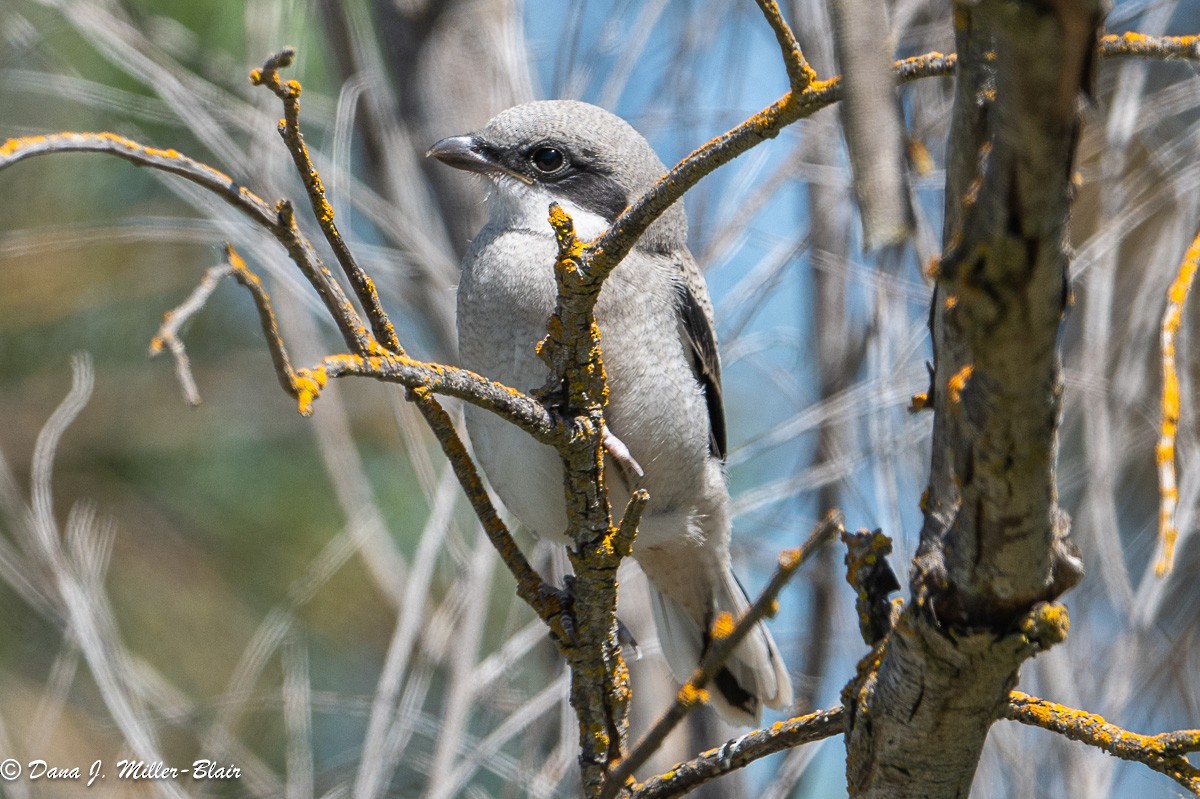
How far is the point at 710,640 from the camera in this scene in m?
3.97

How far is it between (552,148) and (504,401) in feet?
6.33

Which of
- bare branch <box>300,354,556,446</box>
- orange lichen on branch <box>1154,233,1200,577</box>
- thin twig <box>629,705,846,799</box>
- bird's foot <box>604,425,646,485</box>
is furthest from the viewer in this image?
bird's foot <box>604,425,646,485</box>

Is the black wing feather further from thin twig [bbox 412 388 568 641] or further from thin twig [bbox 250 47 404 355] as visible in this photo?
thin twig [bbox 250 47 404 355]

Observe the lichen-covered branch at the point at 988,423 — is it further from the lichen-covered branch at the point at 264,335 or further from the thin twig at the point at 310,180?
the thin twig at the point at 310,180

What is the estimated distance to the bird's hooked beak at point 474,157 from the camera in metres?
3.79

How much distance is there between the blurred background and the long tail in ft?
1.49

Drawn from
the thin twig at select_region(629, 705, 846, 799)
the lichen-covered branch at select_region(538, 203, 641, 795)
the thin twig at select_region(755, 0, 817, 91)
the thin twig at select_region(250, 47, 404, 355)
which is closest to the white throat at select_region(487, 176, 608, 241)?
the lichen-covered branch at select_region(538, 203, 641, 795)

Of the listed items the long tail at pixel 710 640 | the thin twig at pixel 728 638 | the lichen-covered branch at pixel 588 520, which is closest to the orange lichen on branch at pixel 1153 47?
the thin twig at pixel 728 638

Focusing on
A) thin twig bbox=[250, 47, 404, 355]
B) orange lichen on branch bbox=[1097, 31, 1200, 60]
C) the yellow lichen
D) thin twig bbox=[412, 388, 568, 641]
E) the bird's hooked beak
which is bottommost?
the yellow lichen

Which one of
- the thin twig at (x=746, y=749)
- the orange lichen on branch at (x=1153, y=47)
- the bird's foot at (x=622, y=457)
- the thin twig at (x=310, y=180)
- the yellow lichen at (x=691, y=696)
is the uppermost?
the bird's foot at (x=622, y=457)

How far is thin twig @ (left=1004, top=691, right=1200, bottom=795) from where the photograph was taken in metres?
1.95

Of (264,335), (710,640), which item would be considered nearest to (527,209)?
(710,640)

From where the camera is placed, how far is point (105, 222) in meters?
4.99

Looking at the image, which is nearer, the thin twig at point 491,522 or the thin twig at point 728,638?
the thin twig at point 728,638
